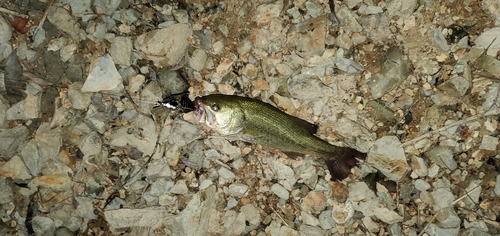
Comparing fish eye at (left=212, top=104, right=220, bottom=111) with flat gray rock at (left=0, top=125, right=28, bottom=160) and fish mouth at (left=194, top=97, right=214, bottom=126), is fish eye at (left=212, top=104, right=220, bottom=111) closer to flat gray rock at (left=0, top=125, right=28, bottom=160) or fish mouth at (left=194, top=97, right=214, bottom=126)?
fish mouth at (left=194, top=97, right=214, bottom=126)

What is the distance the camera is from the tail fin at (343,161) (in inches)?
146

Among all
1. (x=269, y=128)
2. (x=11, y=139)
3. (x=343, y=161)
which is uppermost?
(x=269, y=128)

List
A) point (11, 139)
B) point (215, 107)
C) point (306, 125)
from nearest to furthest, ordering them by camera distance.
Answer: point (215, 107) < point (306, 125) < point (11, 139)

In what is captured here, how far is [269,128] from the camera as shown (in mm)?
3633

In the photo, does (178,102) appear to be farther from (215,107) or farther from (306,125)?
(306,125)

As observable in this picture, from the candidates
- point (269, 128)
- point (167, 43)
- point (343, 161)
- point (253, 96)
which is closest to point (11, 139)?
point (167, 43)

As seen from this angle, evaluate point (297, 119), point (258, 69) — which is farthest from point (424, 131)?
point (258, 69)

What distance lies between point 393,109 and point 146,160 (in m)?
2.57

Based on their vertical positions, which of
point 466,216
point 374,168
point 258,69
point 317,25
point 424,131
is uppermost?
point 317,25

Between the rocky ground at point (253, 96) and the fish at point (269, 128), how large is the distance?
0.57ft

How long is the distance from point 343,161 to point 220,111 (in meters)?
1.29

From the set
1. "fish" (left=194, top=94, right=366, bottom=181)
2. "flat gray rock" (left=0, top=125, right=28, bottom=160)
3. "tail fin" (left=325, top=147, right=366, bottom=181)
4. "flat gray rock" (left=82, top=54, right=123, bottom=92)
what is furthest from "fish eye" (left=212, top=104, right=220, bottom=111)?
"flat gray rock" (left=0, top=125, right=28, bottom=160)

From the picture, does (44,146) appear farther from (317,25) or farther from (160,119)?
(317,25)

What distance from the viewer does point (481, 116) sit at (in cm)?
369
